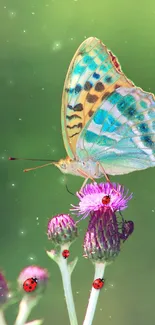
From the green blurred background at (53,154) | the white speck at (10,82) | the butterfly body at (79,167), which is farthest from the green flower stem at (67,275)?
the white speck at (10,82)

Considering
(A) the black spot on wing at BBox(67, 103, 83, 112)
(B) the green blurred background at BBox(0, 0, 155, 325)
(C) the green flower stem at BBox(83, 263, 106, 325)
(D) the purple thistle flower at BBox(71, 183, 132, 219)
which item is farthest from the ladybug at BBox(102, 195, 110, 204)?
(B) the green blurred background at BBox(0, 0, 155, 325)

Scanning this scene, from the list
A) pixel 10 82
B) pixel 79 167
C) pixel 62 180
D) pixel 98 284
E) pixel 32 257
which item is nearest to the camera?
pixel 98 284

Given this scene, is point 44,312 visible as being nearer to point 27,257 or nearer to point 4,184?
point 27,257

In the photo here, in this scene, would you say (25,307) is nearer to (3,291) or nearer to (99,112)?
(3,291)

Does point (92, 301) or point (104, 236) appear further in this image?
point (104, 236)

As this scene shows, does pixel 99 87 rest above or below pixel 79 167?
above

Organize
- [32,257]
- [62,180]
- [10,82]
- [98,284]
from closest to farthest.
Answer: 1. [98,284]
2. [32,257]
3. [62,180]
4. [10,82]

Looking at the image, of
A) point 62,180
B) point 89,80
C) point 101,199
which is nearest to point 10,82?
point 62,180

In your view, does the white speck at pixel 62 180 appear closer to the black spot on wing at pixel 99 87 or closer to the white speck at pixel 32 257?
the white speck at pixel 32 257
